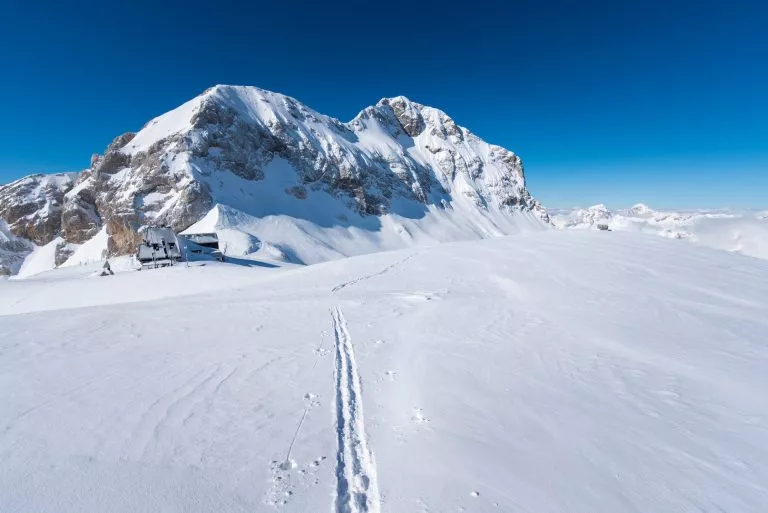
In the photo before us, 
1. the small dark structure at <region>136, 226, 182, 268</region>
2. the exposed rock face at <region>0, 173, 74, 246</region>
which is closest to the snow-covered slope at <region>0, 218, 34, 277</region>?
the exposed rock face at <region>0, 173, 74, 246</region>

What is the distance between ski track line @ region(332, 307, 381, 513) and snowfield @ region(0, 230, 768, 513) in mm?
29

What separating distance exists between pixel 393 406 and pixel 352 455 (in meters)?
1.41

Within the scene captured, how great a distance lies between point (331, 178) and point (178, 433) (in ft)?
348

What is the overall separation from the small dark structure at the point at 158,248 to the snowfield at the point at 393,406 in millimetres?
28914

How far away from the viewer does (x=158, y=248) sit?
3850 cm

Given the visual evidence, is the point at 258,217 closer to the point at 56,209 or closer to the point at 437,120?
the point at 56,209

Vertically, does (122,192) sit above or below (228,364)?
above

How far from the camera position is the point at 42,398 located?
231 inches

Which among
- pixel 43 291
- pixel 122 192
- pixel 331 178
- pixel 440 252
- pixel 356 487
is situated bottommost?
pixel 43 291

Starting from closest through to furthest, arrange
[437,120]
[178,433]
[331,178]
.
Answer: [178,433] → [331,178] → [437,120]

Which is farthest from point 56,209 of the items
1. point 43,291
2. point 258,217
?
point 43,291

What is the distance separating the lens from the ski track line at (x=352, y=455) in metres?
3.99

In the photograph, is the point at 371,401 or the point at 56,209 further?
the point at 56,209

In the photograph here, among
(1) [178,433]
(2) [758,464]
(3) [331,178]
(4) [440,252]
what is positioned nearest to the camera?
(2) [758,464]
